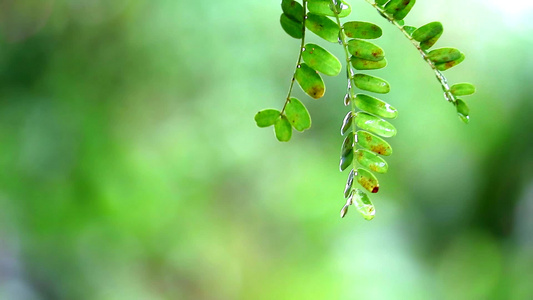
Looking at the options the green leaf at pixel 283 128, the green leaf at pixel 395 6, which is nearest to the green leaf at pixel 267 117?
the green leaf at pixel 283 128

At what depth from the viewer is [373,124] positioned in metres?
0.50

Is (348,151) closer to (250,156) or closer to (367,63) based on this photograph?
(367,63)

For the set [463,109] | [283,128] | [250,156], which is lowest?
[250,156]

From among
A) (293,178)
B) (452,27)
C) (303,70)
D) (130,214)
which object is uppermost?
(303,70)

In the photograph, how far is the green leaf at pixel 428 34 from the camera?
18.6 inches

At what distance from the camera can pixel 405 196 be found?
175cm

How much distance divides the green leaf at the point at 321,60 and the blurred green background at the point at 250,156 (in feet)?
3.95

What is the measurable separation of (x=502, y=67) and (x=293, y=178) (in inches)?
29.7

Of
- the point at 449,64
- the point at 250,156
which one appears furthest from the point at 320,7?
the point at 250,156

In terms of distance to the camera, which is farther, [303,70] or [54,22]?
[54,22]

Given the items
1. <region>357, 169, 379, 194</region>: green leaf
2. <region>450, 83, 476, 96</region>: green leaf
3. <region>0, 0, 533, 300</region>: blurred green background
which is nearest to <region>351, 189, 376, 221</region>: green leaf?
<region>357, 169, 379, 194</region>: green leaf

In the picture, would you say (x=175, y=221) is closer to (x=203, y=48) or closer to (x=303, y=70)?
(x=203, y=48)

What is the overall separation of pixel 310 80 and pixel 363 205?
121mm

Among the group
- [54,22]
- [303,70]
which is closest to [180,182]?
[54,22]
